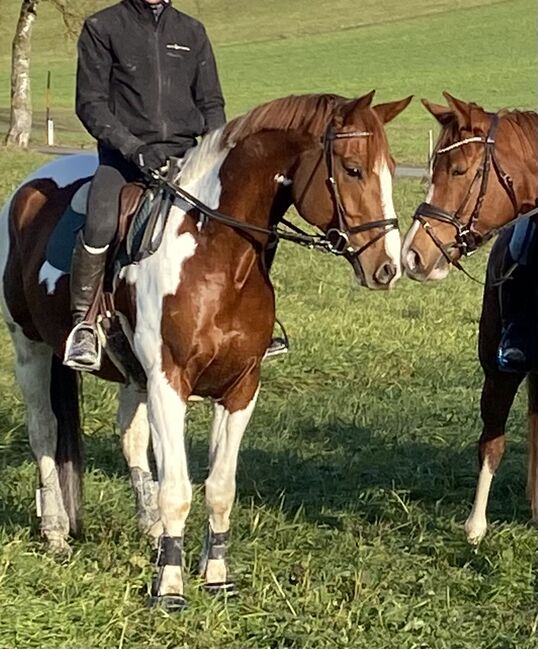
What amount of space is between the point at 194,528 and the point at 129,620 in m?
1.38

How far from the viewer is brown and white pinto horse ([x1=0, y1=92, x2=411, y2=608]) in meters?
4.89

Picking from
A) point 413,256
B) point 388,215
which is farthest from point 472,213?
point 388,215

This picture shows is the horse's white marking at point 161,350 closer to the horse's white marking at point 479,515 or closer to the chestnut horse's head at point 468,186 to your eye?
the chestnut horse's head at point 468,186

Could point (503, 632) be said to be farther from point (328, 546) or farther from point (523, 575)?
point (328, 546)

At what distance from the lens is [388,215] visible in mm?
4859

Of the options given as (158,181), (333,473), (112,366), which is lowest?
(333,473)

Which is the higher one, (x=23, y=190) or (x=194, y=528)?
(x=23, y=190)

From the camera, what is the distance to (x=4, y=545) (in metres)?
5.77

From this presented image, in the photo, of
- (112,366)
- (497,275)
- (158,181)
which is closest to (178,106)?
(158,181)

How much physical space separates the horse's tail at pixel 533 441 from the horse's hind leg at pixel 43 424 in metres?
2.48

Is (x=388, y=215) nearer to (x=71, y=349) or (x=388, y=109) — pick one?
(x=388, y=109)

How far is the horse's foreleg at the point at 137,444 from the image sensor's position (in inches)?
250

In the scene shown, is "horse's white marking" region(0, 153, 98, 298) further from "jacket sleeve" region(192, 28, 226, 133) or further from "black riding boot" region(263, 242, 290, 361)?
"black riding boot" region(263, 242, 290, 361)

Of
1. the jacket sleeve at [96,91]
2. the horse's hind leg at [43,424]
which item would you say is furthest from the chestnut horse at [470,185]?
the horse's hind leg at [43,424]
